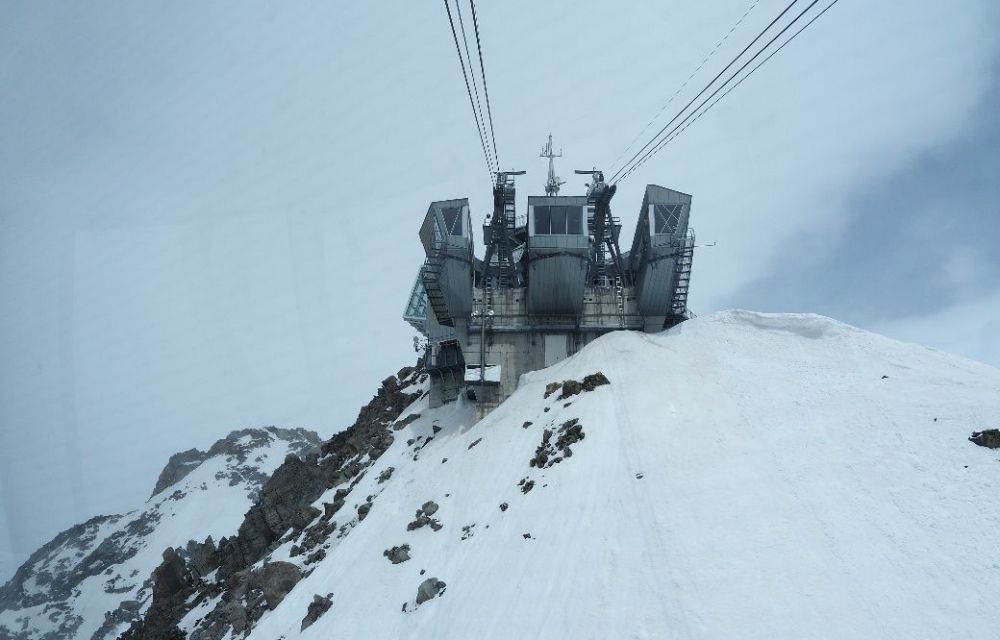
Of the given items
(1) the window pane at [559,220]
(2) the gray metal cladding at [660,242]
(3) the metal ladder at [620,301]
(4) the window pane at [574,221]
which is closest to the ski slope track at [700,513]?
(2) the gray metal cladding at [660,242]

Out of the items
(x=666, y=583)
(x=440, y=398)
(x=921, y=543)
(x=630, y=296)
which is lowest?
(x=440, y=398)

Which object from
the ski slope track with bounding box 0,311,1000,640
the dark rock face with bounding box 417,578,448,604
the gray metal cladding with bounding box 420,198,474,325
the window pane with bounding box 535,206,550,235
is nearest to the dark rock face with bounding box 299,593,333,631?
the ski slope track with bounding box 0,311,1000,640

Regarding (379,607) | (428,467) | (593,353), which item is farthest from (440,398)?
(379,607)

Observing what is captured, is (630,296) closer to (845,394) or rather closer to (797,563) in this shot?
(845,394)

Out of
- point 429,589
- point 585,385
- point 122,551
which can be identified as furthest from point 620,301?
point 122,551

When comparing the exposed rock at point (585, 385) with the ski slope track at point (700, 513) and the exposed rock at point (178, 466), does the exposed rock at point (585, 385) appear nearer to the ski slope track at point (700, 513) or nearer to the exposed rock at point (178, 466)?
the ski slope track at point (700, 513)

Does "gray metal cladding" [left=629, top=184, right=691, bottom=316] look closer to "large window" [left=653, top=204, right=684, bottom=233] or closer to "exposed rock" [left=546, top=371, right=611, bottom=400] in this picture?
"large window" [left=653, top=204, right=684, bottom=233]
